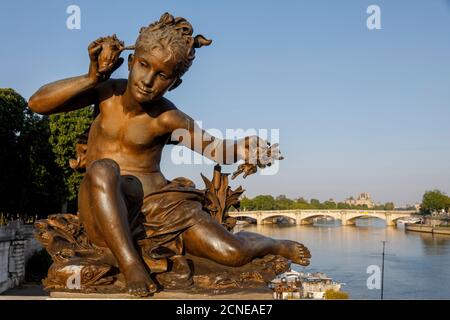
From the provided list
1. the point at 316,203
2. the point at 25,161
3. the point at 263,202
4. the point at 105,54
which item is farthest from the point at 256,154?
the point at 316,203

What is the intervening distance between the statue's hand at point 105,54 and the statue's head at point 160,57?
19cm

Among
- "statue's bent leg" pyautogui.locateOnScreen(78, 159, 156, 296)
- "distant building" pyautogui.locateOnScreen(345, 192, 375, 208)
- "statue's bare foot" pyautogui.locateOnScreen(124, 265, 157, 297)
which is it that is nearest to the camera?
"statue's bare foot" pyautogui.locateOnScreen(124, 265, 157, 297)

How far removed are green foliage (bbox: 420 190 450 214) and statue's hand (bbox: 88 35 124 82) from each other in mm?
79179

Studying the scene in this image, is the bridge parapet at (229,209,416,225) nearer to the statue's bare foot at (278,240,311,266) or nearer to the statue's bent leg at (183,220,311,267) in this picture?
the statue's bare foot at (278,240,311,266)

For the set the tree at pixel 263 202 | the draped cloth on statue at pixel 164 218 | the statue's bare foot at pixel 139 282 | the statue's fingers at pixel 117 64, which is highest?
the statue's fingers at pixel 117 64

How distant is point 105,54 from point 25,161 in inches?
864

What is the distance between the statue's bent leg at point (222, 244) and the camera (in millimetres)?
4121

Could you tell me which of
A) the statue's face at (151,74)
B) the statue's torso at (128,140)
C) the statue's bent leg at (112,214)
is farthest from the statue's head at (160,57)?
the statue's bent leg at (112,214)

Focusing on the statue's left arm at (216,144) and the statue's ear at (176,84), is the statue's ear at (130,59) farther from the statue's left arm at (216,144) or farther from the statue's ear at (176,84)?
the statue's left arm at (216,144)

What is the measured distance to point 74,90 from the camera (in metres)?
4.20

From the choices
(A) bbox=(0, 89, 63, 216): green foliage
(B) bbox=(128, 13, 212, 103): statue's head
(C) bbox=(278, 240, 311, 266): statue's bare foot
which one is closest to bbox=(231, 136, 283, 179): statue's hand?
(C) bbox=(278, 240, 311, 266): statue's bare foot

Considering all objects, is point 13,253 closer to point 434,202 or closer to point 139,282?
point 139,282

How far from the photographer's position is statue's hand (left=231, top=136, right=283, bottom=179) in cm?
429
